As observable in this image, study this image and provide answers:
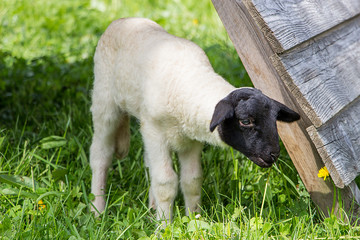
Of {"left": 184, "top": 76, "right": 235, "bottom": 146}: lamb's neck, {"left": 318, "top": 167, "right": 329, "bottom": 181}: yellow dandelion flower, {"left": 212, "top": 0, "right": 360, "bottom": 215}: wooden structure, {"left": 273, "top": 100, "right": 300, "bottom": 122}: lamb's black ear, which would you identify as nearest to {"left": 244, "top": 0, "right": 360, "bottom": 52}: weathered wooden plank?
{"left": 212, "top": 0, "right": 360, "bottom": 215}: wooden structure

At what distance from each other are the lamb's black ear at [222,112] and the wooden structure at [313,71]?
40cm

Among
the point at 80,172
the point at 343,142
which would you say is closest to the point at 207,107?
the point at 343,142

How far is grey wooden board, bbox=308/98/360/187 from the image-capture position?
3078mm

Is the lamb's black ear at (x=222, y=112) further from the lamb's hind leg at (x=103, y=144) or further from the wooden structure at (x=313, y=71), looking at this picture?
the lamb's hind leg at (x=103, y=144)

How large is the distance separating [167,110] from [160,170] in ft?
1.41

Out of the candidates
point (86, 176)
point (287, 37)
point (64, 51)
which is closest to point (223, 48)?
point (64, 51)

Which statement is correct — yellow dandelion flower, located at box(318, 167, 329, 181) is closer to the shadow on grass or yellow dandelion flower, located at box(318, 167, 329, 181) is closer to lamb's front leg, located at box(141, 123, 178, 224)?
lamb's front leg, located at box(141, 123, 178, 224)

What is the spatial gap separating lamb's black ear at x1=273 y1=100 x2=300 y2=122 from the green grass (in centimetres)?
49

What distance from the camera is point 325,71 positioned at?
3.18 m

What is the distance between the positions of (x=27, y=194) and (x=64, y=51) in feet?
11.3

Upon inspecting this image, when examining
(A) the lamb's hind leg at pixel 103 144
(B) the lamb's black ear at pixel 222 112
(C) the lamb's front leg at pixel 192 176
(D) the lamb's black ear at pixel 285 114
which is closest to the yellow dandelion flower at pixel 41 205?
(A) the lamb's hind leg at pixel 103 144

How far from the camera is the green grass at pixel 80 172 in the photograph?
312cm

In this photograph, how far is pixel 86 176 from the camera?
413 cm

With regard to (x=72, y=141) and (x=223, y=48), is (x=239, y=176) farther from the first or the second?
(x=223, y=48)
